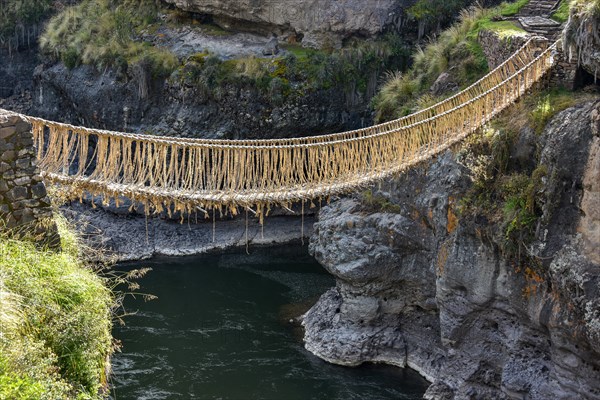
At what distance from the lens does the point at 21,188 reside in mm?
7273

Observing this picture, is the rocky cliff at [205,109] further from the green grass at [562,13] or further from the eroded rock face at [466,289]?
the green grass at [562,13]

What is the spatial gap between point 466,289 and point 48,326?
6595mm

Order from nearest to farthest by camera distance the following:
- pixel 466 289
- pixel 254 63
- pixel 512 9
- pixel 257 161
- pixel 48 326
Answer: pixel 48 326 → pixel 257 161 → pixel 466 289 → pixel 512 9 → pixel 254 63

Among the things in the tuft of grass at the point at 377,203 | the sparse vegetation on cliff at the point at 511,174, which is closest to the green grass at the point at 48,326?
the sparse vegetation on cliff at the point at 511,174

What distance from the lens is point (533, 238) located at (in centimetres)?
966

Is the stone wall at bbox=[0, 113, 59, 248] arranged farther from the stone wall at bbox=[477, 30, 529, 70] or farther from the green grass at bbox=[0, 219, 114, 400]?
the stone wall at bbox=[477, 30, 529, 70]

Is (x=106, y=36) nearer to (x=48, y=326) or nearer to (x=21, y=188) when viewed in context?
(x=21, y=188)

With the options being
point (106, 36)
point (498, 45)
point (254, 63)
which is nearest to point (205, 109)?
point (254, 63)

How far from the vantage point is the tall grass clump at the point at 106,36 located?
67.1 feet

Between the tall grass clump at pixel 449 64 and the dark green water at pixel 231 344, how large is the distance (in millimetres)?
3979

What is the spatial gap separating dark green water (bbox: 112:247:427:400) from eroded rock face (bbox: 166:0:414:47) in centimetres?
669

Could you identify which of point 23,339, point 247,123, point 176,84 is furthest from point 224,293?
point 23,339

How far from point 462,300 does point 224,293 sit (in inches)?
234

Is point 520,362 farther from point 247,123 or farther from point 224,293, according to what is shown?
point 247,123
